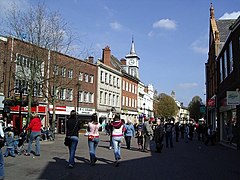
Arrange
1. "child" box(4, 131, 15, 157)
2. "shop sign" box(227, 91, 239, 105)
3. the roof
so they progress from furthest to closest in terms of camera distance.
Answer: the roof, "shop sign" box(227, 91, 239, 105), "child" box(4, 131, 15, 157)

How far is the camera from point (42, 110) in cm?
3584

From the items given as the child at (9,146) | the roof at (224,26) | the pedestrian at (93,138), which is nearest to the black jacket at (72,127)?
the pedestrian at (93,138)

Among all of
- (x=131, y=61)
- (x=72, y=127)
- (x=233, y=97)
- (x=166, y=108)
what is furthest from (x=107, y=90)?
(x=72, y=127)

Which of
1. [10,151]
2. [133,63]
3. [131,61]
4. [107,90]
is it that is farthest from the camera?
[131,61]

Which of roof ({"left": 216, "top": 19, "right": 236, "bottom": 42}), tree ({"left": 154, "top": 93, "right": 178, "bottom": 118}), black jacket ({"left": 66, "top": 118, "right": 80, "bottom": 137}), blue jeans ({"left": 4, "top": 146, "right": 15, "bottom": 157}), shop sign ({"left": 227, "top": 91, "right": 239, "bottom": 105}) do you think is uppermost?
roof ({"left": 216, "top": 19, "right": 236, "bottom": 42})

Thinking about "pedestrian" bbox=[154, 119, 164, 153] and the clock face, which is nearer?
"pedestrian" bbox=[154, 119, 164, 153]

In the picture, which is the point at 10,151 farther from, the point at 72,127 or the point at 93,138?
the point at 93,138

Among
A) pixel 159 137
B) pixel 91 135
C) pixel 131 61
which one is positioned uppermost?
pixel 131 61

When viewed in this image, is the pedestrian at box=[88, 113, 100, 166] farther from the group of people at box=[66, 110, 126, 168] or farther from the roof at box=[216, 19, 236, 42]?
the roof at box=[216, 19, 236, 42]

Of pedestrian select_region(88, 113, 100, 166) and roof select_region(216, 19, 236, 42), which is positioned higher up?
roof select_region(216, 19, 236, 42)

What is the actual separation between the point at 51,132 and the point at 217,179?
667 inches

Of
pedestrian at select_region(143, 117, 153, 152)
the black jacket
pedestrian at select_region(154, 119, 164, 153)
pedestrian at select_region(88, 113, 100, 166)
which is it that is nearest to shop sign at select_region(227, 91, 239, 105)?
pedestrian at select_region(154, 119, 164, 153)

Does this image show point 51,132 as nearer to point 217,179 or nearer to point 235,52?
point 235,52

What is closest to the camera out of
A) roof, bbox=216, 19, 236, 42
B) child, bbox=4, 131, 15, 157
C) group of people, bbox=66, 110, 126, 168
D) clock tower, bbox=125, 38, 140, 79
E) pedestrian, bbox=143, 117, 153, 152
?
group of people, bbox=66, 110, 126, 168
